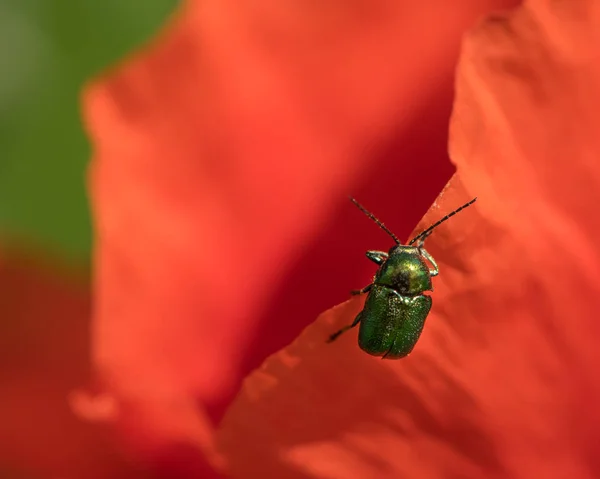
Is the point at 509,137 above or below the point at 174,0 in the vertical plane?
below

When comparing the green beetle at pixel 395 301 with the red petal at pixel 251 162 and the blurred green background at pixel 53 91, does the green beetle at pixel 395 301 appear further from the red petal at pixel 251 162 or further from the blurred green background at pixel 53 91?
the blurred green background at pixel 53 91

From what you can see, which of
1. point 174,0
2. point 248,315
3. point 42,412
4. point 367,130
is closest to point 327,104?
point 367,130

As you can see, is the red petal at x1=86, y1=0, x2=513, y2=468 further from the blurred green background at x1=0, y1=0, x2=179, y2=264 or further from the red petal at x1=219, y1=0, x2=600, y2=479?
the blurred green background at x1=0, y1=0, x2=179, y2=264

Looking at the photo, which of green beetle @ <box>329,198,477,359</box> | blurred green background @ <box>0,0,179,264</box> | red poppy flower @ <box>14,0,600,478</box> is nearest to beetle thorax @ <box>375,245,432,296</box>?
green beetle @ <box>329,198,477,359</box>

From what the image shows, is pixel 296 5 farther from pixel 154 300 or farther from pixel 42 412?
pixel 42 412

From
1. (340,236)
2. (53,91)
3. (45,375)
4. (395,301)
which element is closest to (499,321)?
(340,236)

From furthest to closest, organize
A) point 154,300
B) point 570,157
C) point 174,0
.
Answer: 1. point 174,0
2. point 154,300
3. point 570,157
